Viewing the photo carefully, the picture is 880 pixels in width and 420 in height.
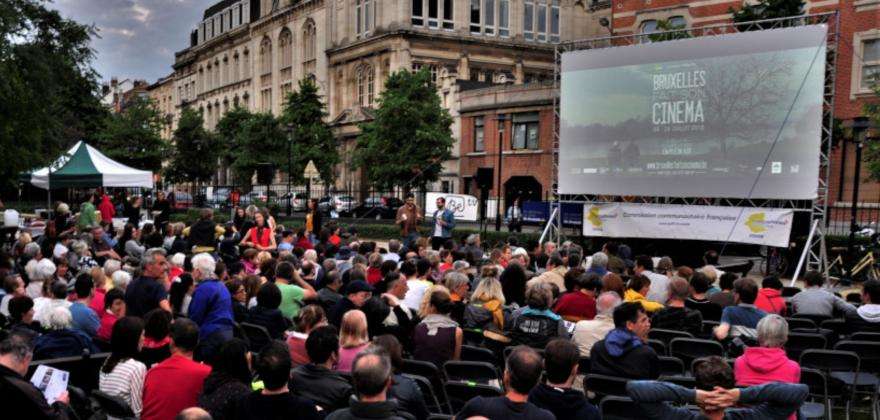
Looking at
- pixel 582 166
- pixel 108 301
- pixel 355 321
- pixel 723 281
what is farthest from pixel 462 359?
pixel 582 166

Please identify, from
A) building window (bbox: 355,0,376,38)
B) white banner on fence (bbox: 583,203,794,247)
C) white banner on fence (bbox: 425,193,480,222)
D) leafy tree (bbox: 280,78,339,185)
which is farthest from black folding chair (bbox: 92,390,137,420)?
building window (bbox: 355,0,376,38)

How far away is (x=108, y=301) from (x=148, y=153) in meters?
44.2

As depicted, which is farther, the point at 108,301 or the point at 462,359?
the point at 108,301

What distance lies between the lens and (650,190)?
18578mm

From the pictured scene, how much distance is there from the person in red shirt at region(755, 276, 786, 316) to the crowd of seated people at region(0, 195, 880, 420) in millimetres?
27

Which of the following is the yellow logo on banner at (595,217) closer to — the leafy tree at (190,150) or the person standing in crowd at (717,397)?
the person standing in crowd at (717,397)

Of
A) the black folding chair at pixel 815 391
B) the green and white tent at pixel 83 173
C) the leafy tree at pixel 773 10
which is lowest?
the black folding chair at pixel 815 391

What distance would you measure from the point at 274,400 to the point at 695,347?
4.43 meters

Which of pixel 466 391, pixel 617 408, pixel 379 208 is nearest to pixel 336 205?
pixel 379 208

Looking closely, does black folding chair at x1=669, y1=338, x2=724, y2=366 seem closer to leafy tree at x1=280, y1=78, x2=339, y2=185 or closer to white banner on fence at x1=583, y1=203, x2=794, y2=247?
white banner on fence at x1=583, y1=203, x2=794, y2=247

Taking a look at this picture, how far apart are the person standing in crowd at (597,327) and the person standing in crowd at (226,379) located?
11.2 feet

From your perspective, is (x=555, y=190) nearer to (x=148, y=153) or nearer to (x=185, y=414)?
(x=185, y=414)

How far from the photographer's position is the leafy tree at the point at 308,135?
46.1 m

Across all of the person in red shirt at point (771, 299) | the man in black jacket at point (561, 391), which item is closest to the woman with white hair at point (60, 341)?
the man in black jacket at point (561, 391)
